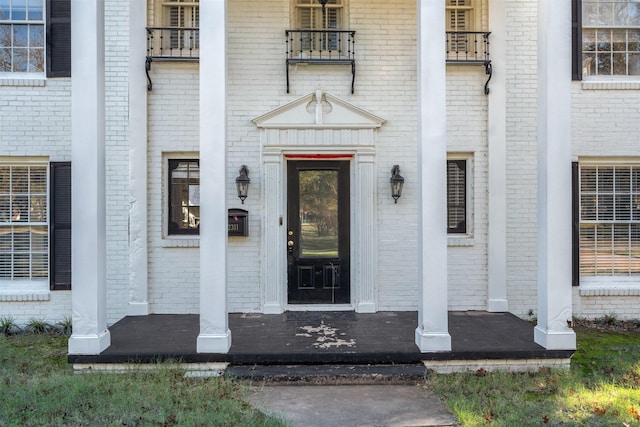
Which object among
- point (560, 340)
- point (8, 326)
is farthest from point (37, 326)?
point (560, 340)

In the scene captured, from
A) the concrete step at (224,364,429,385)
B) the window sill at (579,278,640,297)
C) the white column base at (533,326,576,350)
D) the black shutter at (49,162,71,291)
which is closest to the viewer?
the concrete step at (224,364,429,385)

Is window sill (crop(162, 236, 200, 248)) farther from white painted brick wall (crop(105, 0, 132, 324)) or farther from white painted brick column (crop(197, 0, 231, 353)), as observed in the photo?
white painted brick column (crop(197, 0, 231, 353))

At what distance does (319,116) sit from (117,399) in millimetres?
4763

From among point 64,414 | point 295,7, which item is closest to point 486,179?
point 295,7

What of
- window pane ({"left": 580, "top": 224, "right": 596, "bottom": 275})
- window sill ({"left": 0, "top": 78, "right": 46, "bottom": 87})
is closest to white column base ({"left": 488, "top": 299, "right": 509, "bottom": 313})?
window pane ({"left": 580, "top": 224, "right": 596, "bottom": 275})

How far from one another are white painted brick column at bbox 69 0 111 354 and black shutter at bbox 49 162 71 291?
216 cm

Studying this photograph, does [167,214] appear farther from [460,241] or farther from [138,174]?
[460,241]

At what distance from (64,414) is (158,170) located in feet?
13.4

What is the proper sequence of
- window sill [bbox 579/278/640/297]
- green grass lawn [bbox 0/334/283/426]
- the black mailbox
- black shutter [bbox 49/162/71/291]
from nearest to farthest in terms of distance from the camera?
green grass lawn [bbox 0/334/283/426] → black shutter [bbox 49/162/71/291] → the black mailbox → window sill [bbox 579/278/640/297]

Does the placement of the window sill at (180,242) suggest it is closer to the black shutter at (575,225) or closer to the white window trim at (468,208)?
the white window trim at (468,208)

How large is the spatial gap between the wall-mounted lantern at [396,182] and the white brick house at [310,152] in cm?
15

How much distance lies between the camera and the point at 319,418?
450 centimetres

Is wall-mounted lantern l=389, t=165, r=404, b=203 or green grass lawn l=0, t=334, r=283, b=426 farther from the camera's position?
wall-mounted lantern l=389, t=165, r=404, b=203

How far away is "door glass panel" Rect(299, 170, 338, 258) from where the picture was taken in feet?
25.6
